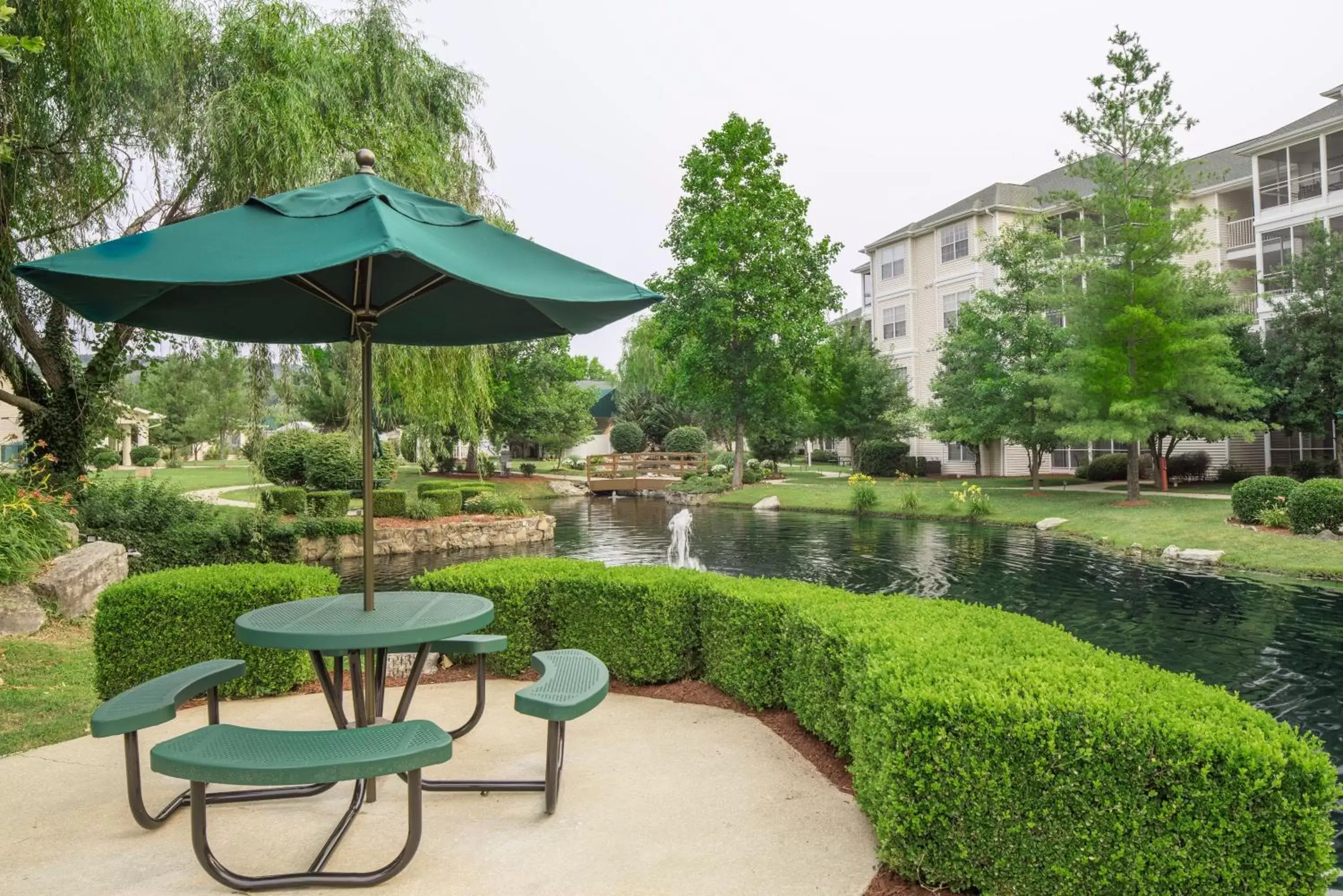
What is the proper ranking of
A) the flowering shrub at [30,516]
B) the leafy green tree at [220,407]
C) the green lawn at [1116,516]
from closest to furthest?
the flowering shrub at [30,516], the green lawn at [1116,516], the leafy green tree at [220,407]

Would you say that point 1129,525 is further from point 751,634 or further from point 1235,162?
point 1235,162

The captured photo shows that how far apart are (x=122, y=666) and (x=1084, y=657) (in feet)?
17.6

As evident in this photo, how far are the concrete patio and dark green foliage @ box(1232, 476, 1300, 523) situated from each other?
571 inches

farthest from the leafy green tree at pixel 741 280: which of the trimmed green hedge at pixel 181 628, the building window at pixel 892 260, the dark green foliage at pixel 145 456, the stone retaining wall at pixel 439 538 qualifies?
the dark green foliage at pixel 145 456

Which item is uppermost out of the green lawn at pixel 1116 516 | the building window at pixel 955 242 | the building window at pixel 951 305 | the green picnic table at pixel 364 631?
the building window at pixel 955 242

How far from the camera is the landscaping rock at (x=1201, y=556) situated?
41.7 ft

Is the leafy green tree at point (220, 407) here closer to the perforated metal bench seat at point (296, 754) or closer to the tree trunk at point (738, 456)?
the tree trunk at point (738, 456)

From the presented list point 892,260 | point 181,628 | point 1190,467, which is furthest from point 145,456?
point 1190,467

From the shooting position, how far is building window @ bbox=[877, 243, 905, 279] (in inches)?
1361

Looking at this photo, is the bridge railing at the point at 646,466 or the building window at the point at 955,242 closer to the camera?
the building window at the point at 955,242

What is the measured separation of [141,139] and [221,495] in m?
15.5

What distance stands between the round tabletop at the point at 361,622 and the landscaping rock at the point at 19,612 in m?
5.30

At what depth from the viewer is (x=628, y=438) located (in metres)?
42.2

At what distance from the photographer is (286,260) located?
2.90 metres
